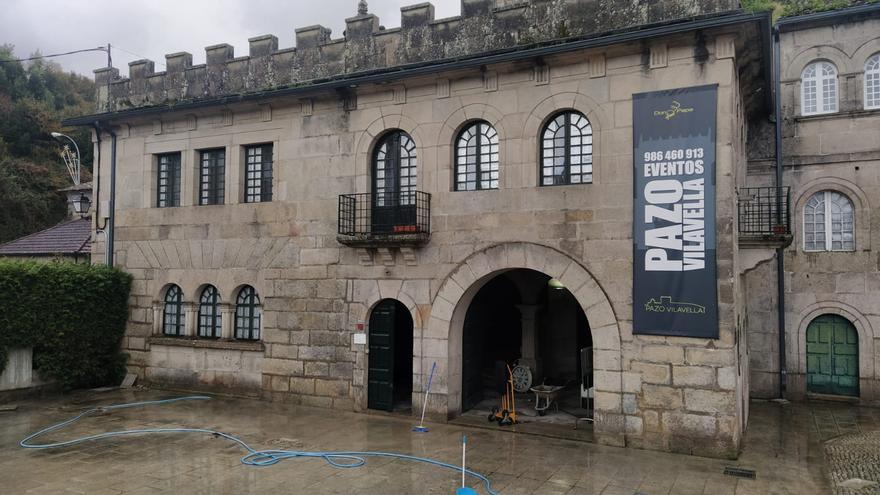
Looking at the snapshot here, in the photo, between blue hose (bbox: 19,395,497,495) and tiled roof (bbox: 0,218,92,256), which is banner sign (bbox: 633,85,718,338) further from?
tiled roof (bbox: 0,218,92,256)

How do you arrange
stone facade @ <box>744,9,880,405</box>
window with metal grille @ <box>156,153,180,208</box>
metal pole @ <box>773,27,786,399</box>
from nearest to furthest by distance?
stone facade @ <box>744,9,880,405</box>
metal pole @ <box>773,27,786,399</box>
window with metal grille @ <box>156,153,180,208</box>

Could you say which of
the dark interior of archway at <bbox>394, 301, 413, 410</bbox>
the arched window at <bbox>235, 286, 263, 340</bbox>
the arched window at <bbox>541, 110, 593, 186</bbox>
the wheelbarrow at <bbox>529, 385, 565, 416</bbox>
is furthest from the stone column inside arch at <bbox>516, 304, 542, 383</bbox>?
the arched window at <bbox>235, 286, 263, 340</bbox>

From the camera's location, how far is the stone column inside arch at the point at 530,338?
17.1 metres

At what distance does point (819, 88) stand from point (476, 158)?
10314 mm

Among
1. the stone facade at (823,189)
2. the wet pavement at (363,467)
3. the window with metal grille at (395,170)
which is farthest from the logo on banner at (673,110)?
the stone facade at (823,189)

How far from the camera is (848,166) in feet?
54.1

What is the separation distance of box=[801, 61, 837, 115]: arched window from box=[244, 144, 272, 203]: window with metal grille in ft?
46.5

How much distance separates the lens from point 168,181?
1722cm

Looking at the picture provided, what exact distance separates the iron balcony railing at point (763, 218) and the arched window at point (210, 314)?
1248cm

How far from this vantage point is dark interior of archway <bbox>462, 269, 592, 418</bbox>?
14688 millimetres

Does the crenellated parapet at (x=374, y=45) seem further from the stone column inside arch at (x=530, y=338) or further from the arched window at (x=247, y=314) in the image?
the stone column inside arch at (x=530, y=338)

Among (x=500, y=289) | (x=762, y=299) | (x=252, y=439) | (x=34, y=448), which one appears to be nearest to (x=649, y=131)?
(x=500, y=289)

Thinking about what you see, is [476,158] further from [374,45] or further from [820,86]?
[820,86]

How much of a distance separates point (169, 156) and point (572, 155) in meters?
11.0
